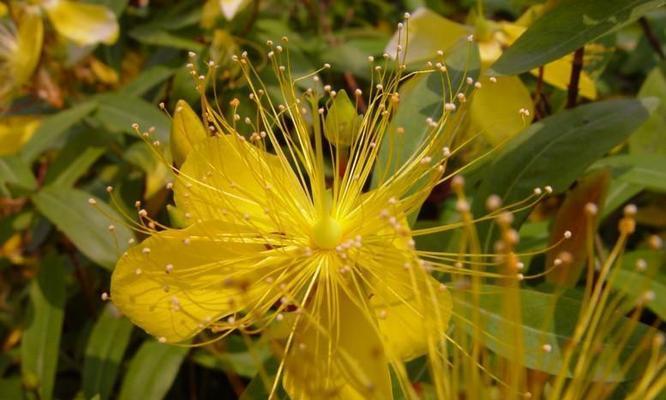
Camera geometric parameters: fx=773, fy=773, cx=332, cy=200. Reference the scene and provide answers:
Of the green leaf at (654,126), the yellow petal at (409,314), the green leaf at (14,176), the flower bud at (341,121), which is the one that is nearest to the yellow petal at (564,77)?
the green leaf at (654,126)

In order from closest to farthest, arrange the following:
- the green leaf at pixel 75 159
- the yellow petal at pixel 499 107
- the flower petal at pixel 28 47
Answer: the yellow petal at pixel 499 107
the green leaf at pixel 75 159
the flower petal at pixel 28 47

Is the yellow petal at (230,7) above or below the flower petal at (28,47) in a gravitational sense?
above

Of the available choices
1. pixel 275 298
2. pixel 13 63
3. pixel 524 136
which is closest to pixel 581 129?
pixel 524 136

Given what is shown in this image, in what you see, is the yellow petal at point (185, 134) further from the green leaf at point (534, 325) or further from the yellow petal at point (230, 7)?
the yellow petal at point (230, 7)

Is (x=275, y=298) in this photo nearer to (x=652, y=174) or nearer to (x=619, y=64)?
(x=652, y=174)

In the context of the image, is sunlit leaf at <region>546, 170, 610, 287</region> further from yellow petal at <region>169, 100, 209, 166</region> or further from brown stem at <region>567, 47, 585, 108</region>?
yellow petal at <region>169, 100, 209, 166</region>

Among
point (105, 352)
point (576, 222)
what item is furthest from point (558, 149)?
point (105, 352)
